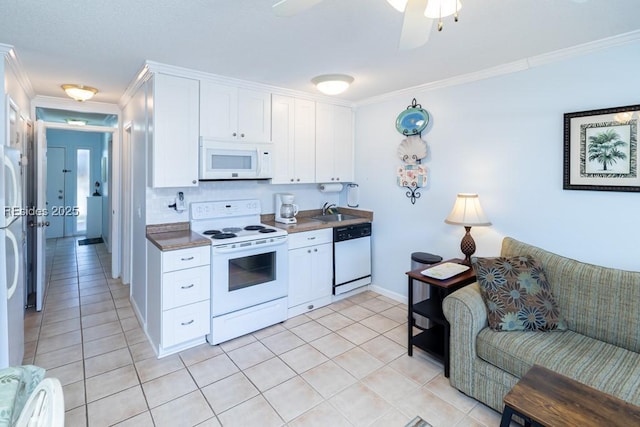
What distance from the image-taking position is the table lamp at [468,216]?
290 centimetres

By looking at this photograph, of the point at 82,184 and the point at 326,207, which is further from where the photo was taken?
the point at 82,184

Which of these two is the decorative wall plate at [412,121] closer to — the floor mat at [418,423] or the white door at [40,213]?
the floor mat at [418,423]

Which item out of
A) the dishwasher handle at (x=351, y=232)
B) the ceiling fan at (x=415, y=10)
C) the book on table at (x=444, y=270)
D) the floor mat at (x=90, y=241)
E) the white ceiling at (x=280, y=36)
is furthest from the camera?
the floor mat at (x=90, y=241)

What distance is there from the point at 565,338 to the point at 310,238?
228 centimetres

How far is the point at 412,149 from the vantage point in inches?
145

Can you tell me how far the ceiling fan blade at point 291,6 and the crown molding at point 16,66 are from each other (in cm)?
233

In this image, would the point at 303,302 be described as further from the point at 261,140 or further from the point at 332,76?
the point at 332,76

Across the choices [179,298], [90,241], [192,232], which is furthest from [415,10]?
[90,241]

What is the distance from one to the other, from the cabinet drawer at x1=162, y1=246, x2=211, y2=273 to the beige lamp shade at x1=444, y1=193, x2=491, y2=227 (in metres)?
2.16

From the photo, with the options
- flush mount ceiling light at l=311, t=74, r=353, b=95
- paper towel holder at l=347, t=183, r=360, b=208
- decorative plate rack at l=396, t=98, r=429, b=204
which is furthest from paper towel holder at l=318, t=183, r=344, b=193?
flush mount ceiling light at l=311, t=74, r=353, b=95

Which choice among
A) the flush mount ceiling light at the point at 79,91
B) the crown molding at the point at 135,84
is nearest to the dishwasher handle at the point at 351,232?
the crown molding at the point at 135,84

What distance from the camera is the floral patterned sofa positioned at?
1.90 m

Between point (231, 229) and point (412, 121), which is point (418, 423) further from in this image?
point (412, 121)

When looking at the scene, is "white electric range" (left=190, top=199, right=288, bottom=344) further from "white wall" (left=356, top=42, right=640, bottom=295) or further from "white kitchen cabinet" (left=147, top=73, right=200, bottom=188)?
"white wall" (left=356, top=42, right=640, bottom=295)
